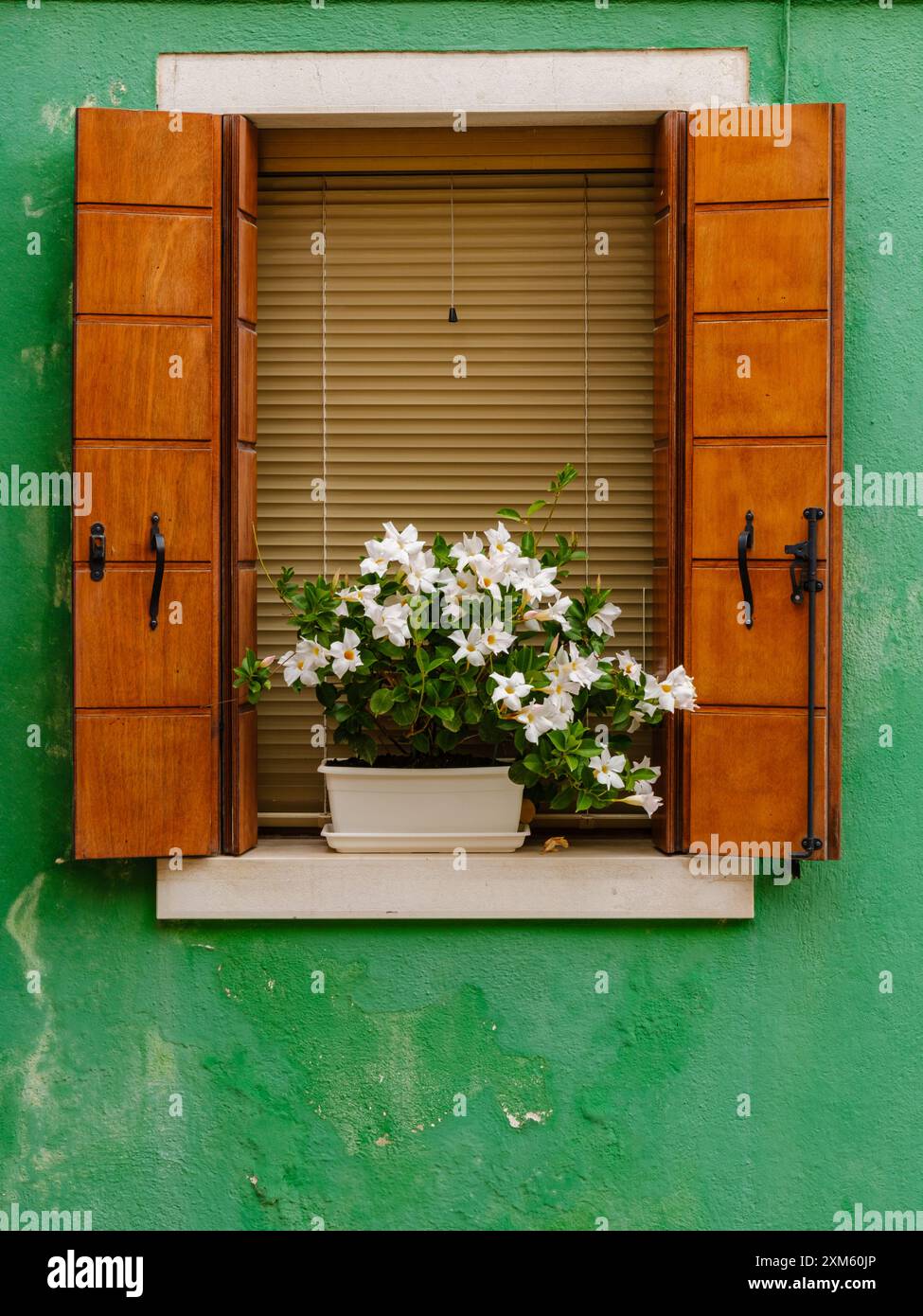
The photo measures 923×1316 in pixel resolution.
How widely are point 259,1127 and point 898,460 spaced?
2.25 metres

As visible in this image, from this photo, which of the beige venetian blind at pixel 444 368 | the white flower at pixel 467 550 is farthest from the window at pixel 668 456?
the white flower at pixel 467 550

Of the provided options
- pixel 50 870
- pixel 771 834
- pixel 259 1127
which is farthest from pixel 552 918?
pixel 50 870

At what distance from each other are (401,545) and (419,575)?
80 mm

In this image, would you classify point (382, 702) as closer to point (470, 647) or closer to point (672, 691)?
point (470, 647)

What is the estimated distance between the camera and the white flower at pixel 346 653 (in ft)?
8.65

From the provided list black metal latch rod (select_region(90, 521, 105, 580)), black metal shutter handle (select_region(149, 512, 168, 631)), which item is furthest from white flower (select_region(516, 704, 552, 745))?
black metal latch rod (select_region(90, 521, 105, 580))

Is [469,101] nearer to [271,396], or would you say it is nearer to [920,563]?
[271,396]

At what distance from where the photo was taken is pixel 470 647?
104 inches

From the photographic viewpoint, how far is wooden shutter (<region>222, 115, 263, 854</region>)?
2.79 meters

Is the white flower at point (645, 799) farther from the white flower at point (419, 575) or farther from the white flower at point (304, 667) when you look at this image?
the white flower at point (304, 667)

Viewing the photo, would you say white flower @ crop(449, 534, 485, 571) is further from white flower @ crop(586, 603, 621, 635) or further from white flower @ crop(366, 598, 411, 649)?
white flower @ crop(586, 603, 621, 635)

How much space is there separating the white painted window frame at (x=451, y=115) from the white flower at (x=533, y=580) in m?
0.64

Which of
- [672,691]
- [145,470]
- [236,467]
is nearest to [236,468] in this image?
[236,467]

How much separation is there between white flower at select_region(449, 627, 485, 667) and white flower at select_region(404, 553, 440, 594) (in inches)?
4.8
